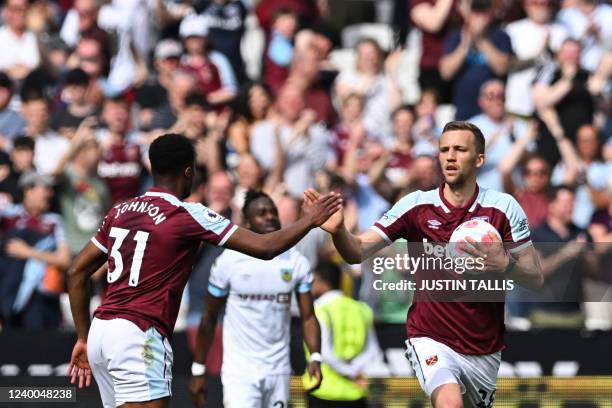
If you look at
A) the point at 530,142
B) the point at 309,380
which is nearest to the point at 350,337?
the point at 309,380

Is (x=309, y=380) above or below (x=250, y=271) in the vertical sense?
below

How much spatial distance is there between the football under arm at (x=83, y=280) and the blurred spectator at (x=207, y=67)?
812 cm

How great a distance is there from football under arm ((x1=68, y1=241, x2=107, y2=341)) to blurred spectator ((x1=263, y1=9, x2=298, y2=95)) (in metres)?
8.87

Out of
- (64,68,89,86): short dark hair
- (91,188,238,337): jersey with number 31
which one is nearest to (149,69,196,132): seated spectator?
(64,68,89,86): short dark hair

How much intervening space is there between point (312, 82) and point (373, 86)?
78 centimetres

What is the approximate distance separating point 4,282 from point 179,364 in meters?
2.24

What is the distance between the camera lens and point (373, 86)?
55.6 ft

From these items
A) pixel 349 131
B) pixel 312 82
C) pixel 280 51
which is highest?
pixel 280 51

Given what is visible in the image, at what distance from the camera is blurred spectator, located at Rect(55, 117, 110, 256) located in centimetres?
1484

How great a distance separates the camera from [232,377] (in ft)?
36.8

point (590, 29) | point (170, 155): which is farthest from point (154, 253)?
point (590, 29)

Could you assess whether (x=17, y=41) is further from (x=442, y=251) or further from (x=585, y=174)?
(x=442, y=251)

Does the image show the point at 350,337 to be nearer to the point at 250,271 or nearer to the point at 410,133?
the point at 250,271

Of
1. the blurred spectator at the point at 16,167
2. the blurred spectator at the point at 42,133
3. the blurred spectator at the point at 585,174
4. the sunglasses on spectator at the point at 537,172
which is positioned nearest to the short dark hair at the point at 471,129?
the sunglasses on spectator at the point at 537,172
